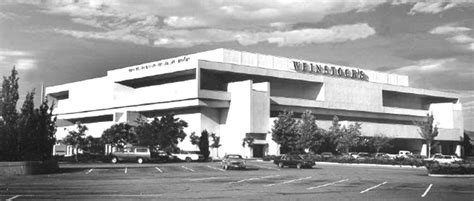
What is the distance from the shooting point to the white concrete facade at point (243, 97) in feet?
285

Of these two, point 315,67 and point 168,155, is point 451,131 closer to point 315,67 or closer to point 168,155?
point 315,67

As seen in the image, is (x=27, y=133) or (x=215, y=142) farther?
(x=215, y=142)

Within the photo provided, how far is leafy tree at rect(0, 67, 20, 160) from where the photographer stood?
111 ft

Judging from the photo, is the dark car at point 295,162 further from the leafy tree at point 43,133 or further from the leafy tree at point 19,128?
the leafy tree at point 19,128

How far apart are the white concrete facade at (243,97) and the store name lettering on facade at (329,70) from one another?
0.21 m

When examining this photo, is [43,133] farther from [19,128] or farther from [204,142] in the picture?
[204,142]

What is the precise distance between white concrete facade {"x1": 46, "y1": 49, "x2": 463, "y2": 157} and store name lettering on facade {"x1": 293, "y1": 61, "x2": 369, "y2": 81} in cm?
21

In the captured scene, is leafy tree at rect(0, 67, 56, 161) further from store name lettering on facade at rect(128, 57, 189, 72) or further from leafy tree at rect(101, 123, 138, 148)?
store name lettering on facade at rect(128, 57, 189, 72)

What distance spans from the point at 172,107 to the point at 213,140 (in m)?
10.3

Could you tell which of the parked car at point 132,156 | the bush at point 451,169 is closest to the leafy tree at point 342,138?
the parked car at point 132,156

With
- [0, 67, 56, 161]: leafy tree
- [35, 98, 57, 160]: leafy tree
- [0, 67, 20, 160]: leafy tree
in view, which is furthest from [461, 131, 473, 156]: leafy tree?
[0, 67, 20, 160]: leafy tree

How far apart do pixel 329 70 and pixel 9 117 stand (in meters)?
80.3

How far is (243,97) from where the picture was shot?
86.6 metres

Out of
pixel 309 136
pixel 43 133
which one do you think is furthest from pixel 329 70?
pixel 43 133
